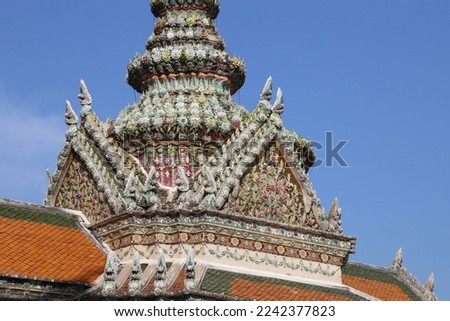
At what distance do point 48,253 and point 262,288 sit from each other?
13.4 feet

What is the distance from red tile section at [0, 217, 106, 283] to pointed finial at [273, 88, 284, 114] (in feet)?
15.4

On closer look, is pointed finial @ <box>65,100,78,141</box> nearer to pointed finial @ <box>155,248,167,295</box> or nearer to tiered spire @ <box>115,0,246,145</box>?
tiered spire @ <box>115,0,246,145</box>

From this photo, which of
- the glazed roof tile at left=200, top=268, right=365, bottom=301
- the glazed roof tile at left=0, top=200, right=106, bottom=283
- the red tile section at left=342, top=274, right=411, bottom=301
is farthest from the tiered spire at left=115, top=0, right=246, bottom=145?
the red tile section at left=342, top=274, right=411, bottom=301

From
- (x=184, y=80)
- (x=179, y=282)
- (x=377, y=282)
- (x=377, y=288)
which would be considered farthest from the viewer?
(x=377, y=282)

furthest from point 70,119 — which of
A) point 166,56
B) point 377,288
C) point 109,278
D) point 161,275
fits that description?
point 377,288

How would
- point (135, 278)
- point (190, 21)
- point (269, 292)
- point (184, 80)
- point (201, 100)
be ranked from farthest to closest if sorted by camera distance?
1. point (190, 21)
2. point (184, 80)
3. point (201, 100)
4. point (269, 292)
5. point (135, 278)

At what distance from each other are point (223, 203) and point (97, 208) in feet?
9.45

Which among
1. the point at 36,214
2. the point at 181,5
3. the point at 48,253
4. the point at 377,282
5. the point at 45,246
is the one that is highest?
the point at 181,5

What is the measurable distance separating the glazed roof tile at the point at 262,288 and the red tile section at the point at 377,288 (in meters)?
3.51

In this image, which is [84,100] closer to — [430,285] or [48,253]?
[48,253]

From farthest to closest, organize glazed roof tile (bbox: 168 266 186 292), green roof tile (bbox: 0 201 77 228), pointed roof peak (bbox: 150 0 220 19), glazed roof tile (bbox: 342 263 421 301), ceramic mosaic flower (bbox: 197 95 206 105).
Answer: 1. glazed roof tile (bbox: 342 263 421 301)
2. pointed roof peak (bbox: 150 0 220 19)
3. ceramic mosaic flower (bbox: 197 95 206 105)
4. green roof tile (bbox: 0 201 77 228)
5. glazed roof tile (bbox: 168 266 186 292)

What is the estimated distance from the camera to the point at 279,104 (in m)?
26.3

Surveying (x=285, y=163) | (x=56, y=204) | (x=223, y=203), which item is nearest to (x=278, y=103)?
(x=285, y=163)

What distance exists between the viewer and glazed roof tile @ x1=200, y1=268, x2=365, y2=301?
75.4 feet
